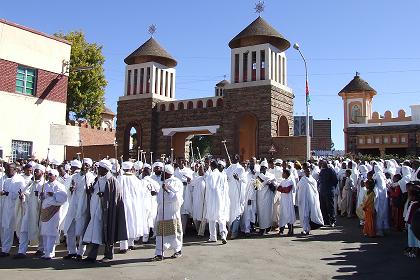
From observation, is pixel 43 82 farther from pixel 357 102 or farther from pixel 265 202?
pixel 357 102

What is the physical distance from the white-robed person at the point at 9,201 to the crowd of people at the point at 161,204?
0.02 m

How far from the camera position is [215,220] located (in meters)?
9.59

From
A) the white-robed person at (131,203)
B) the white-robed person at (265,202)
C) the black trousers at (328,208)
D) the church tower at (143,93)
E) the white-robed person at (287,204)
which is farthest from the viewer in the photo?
the church tower at (143,93)

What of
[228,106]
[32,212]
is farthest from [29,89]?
[32,212]

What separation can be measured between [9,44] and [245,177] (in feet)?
49.3

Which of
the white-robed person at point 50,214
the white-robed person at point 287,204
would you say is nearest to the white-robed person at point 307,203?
the white-robed person at point 287,204

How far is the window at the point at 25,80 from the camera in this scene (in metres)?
21.0

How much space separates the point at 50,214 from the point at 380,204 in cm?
787

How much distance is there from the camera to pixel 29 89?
2161cm

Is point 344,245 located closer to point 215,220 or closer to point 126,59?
point 215,220

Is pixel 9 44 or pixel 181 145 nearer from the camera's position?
pixel 9 44

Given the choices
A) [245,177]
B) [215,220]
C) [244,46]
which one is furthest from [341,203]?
[244,46]

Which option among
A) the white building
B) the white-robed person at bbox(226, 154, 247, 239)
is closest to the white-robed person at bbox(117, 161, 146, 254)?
the white-robed person at bbox(226, 154, 247, 239)

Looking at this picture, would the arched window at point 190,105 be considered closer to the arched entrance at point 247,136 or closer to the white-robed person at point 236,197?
the arched entrance at point 247,136
